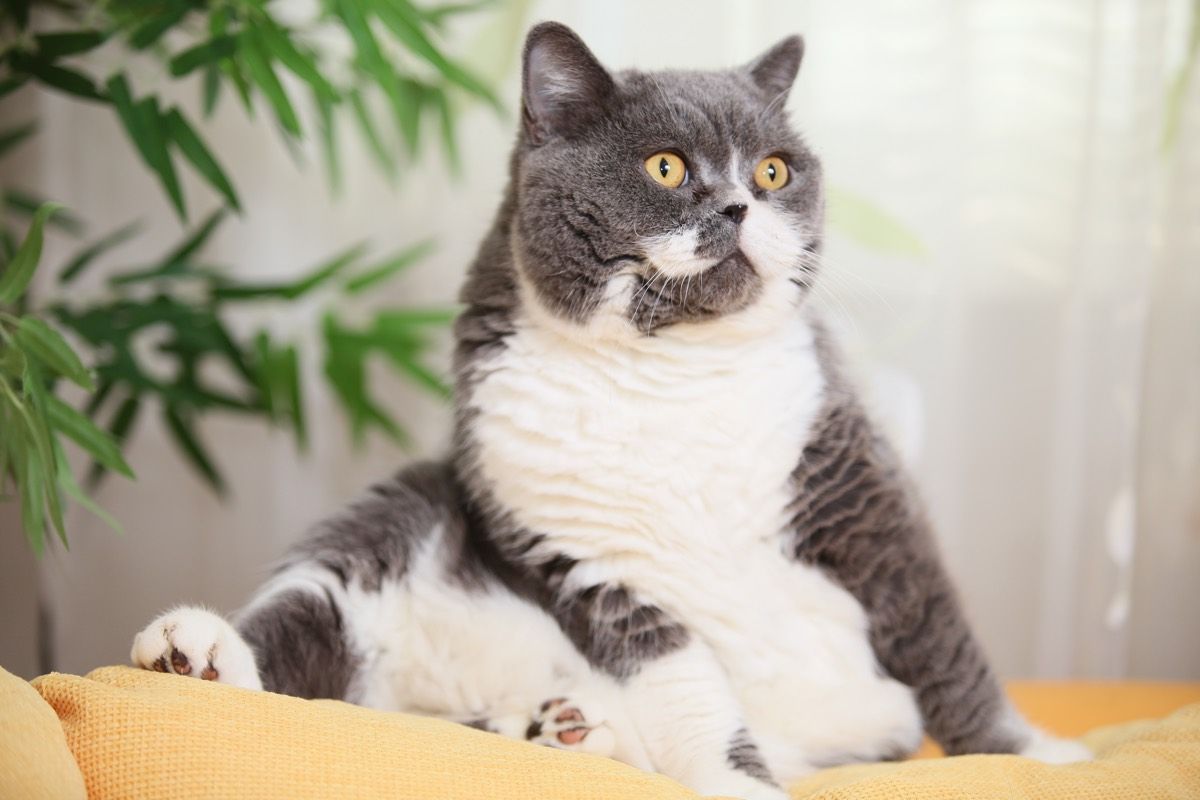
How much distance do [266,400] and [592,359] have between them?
0.98m

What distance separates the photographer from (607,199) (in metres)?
1.08

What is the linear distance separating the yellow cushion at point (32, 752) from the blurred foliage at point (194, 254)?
0.87 feet

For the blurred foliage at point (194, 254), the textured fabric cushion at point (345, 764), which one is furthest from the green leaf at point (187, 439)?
the textured fabric cushion at point (345, 764)

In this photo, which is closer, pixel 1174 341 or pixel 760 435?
pixel 760 435

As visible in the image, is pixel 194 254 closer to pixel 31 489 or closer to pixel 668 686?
pixel 31 489

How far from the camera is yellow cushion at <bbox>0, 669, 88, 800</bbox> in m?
0.77

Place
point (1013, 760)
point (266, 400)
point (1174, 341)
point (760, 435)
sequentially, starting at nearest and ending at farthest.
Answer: point (1013, 760) → point (760, 435) → point (1174, 341) → point (266, 400)

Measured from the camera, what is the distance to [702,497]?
113cm

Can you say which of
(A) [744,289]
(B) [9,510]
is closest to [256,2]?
(A) [744,289]

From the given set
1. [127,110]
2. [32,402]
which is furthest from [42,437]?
[127,110]

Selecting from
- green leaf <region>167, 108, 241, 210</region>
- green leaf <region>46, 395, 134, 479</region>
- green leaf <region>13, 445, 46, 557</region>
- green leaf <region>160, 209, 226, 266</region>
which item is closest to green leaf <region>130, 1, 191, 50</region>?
green leaf <region>167, 108, 241, 210</region>

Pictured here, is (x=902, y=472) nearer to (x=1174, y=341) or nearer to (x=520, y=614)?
(x=520, y=614)

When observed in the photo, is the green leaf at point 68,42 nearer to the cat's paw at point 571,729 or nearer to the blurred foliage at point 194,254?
the blurred foliage at point 194,254

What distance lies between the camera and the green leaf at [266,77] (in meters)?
1.38
